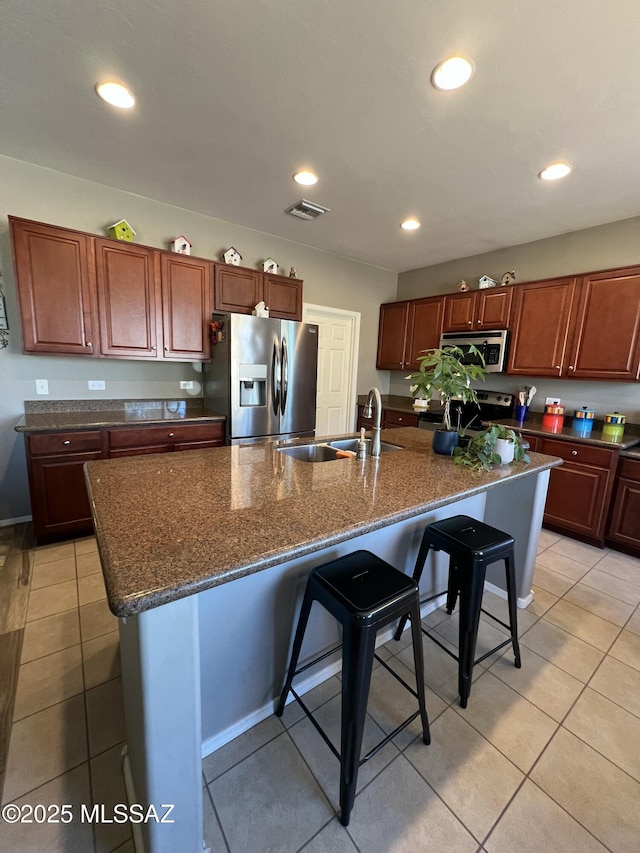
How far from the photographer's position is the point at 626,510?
276 cm

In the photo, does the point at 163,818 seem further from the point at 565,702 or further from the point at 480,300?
the point at 480,300

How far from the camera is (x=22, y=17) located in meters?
1.40

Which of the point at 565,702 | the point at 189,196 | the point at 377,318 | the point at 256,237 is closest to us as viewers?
the point at 565,702

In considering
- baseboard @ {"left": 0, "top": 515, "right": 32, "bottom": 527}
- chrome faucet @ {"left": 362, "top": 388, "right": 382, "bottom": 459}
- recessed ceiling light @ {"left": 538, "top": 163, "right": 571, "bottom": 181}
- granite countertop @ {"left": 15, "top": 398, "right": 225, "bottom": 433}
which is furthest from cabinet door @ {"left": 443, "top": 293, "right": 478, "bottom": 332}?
baseboard @ {"left": 0, "top": 515, "right": 32, "bottom": 527}

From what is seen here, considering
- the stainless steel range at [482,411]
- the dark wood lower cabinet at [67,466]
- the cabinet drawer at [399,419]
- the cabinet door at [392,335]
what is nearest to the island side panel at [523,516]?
the stainless steel range at [482,411]

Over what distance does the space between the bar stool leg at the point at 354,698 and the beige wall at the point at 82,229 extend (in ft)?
9.84

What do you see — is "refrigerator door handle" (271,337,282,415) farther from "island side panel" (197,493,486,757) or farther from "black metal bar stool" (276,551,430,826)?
"black metal bar stool" (276,551,430,826)

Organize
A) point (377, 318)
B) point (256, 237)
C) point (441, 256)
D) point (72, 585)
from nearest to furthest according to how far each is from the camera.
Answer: point (72, 585) < point (256, 237) < point (441, 256) < point (377, 318)

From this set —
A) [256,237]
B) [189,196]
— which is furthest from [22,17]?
[256,237]

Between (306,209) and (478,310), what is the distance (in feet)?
6.91

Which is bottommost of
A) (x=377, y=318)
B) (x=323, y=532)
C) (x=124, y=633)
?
(x=124, y=633)

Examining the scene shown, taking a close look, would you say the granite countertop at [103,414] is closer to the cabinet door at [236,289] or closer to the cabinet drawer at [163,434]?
the cabinet drawer at [163,434]

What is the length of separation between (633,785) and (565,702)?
1.00 feet

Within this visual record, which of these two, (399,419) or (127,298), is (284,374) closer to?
(127,298)
